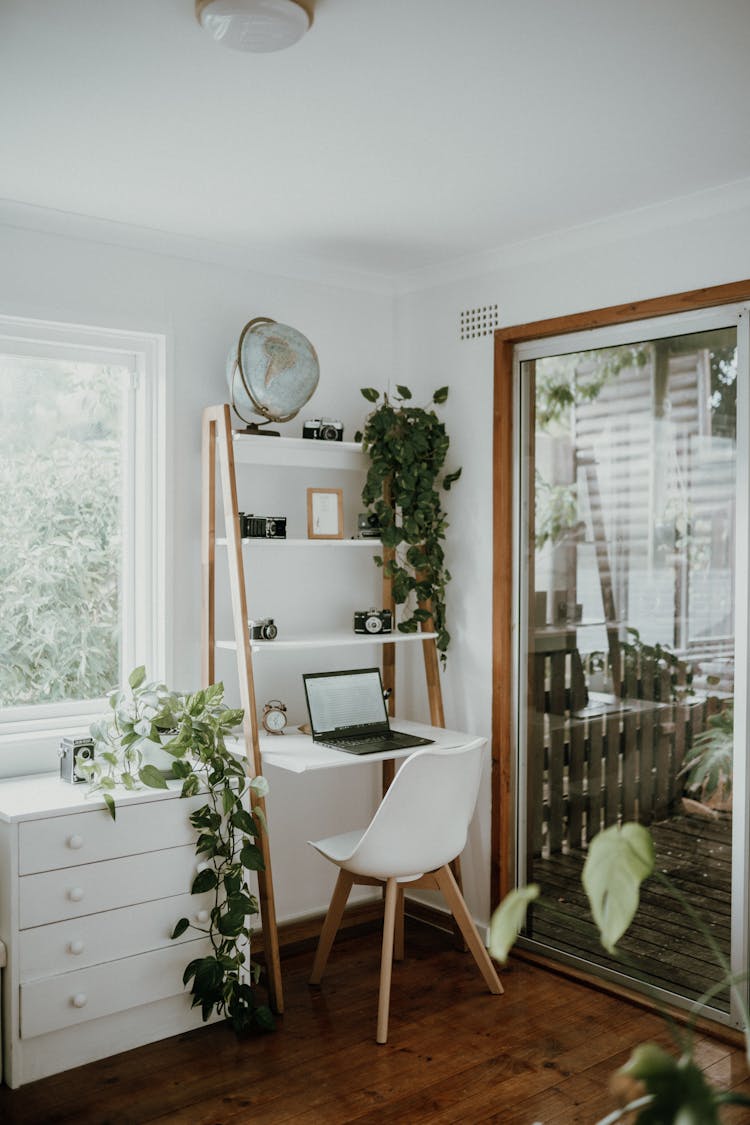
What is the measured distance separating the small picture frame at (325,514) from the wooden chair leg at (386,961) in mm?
1273

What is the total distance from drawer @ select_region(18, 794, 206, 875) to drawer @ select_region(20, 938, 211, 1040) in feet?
1.02

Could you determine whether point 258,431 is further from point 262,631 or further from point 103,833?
point 103,833

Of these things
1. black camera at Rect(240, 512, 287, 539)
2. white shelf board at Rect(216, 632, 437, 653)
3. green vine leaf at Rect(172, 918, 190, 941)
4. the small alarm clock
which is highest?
black camera at Rect(240, 512, 287, 539)

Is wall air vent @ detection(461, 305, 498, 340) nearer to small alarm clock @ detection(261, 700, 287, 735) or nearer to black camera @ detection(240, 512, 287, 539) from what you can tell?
black camera @ detection(240, 512, 287, 539)

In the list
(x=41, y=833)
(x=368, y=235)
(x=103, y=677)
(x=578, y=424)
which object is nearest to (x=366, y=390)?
(x=368, y=235)

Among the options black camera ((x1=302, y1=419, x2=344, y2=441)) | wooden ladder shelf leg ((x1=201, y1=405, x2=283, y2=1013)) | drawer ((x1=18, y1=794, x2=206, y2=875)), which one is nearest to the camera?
drawer ((x1=18, y1=794, x2=206, y2=875))

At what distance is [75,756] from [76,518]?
33.6 inches

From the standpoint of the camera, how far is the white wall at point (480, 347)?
3.27 metres

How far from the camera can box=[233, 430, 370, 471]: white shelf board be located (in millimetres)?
3461

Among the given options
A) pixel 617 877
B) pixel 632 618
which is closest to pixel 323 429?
pixel 632 618

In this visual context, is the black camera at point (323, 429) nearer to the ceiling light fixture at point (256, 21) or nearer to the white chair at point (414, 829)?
the white chair at point (414, 829)

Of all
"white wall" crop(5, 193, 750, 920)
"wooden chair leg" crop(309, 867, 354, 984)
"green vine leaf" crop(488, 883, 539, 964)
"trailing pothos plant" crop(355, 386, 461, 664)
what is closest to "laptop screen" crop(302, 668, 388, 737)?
"trailing pothos plant" crop(355, 386, 461, 664)

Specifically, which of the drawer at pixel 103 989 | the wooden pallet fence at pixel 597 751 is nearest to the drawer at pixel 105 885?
the drawer at pixel 103 989

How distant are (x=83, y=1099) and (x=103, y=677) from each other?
1339 millimetres
